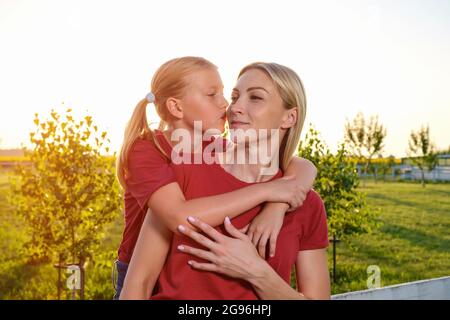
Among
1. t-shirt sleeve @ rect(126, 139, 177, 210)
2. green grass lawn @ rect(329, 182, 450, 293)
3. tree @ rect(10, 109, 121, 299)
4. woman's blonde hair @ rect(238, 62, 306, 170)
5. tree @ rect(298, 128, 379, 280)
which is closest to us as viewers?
t-shirt sleeve @ rect(126, 139, 177, 210)

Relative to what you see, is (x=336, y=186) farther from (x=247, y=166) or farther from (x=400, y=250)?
(x=247, y=166)

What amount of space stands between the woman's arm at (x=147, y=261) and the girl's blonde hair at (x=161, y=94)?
413 mm

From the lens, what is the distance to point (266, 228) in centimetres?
245

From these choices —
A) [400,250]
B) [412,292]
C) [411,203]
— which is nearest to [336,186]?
[412,292]

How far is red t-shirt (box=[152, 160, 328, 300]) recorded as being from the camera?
2.43 meters

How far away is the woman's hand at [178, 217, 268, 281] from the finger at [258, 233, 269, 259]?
46mm

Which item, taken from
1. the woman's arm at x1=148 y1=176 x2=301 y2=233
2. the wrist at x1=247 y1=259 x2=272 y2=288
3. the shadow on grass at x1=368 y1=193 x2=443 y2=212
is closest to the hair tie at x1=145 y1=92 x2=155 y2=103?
the woman's arm at x1=148 y1=176 x2=301 y2=233

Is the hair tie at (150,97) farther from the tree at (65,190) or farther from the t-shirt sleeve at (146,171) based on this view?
the tree at (65,190)

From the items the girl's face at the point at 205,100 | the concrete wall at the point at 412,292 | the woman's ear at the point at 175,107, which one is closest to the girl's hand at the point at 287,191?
the girl's face at the point at 205,100

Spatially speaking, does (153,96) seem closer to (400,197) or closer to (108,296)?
(108,296)

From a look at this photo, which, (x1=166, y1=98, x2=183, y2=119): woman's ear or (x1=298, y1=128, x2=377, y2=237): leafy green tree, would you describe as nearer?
(x1=166, y1=98, x2=183, y2=119): woman's ear

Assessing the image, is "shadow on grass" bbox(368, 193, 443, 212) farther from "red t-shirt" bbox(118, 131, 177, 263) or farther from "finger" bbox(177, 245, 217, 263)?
"finger" bbox(177, 245, 217, 263)

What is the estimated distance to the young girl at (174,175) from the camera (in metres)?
2.43

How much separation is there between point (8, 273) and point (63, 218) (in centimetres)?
362
